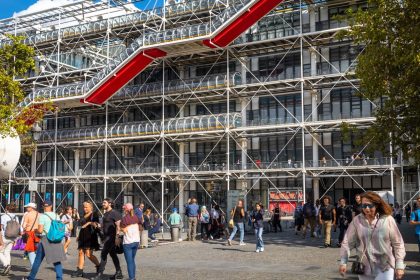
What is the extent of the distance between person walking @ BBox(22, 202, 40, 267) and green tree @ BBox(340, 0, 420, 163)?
1071 cm

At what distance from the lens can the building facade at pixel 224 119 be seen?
30.2m

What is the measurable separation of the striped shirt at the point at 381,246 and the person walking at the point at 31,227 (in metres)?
6.94

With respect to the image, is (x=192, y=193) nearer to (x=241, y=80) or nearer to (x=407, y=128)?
(x=241, y=80)

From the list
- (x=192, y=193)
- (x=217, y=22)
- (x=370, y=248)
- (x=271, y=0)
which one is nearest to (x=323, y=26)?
(x=271, y=0)

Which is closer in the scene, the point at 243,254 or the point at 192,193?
the point at 243,254

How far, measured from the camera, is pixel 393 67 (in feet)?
56.4

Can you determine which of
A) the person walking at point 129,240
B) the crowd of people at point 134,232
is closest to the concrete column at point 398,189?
the crowd of people at point 134,232

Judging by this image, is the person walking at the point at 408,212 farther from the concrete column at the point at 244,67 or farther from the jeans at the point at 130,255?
the jeans at the point at 130,255

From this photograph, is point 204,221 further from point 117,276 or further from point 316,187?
point 117,276

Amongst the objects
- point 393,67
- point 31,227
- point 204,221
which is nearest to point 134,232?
point 31,227

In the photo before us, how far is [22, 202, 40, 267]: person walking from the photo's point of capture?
36.6 ft

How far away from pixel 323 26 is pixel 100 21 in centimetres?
1493

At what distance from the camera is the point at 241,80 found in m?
33.1

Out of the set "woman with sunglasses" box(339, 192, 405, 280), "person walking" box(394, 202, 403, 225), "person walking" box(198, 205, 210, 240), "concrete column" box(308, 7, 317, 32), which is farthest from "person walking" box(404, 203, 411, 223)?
"woman with sunglasses" box(339, 192, 405, 280)
